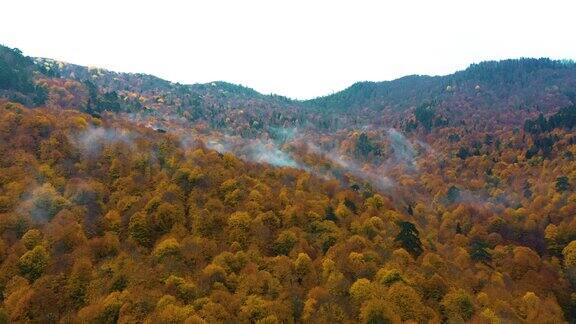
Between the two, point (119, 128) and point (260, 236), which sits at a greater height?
point (119, 128)

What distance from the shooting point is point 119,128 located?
166 meters

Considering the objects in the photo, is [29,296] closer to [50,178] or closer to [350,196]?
[50,178]

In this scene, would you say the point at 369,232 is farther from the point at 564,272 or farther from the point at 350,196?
the point at 564,272

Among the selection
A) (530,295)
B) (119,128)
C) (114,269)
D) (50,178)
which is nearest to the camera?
(114,269)

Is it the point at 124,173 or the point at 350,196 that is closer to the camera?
the point at 124,173

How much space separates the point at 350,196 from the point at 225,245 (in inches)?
2016

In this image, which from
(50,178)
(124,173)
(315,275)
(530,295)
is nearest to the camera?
(315,275)

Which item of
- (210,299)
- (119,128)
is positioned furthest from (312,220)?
(119,128)

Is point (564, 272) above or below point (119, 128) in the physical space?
below

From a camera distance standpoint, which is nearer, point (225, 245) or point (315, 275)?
point (315, 275)

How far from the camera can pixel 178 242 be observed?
339ft

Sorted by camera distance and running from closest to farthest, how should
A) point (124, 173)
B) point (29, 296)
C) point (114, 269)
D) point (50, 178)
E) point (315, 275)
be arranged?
1. point (29, 296)
2. point (114, 269)
3. point (315, 275)
4. point (50, 178)
5. point (124, 173)

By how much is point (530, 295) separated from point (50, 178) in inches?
4377

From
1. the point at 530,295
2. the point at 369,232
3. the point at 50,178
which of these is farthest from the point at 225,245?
the point at 530,295
